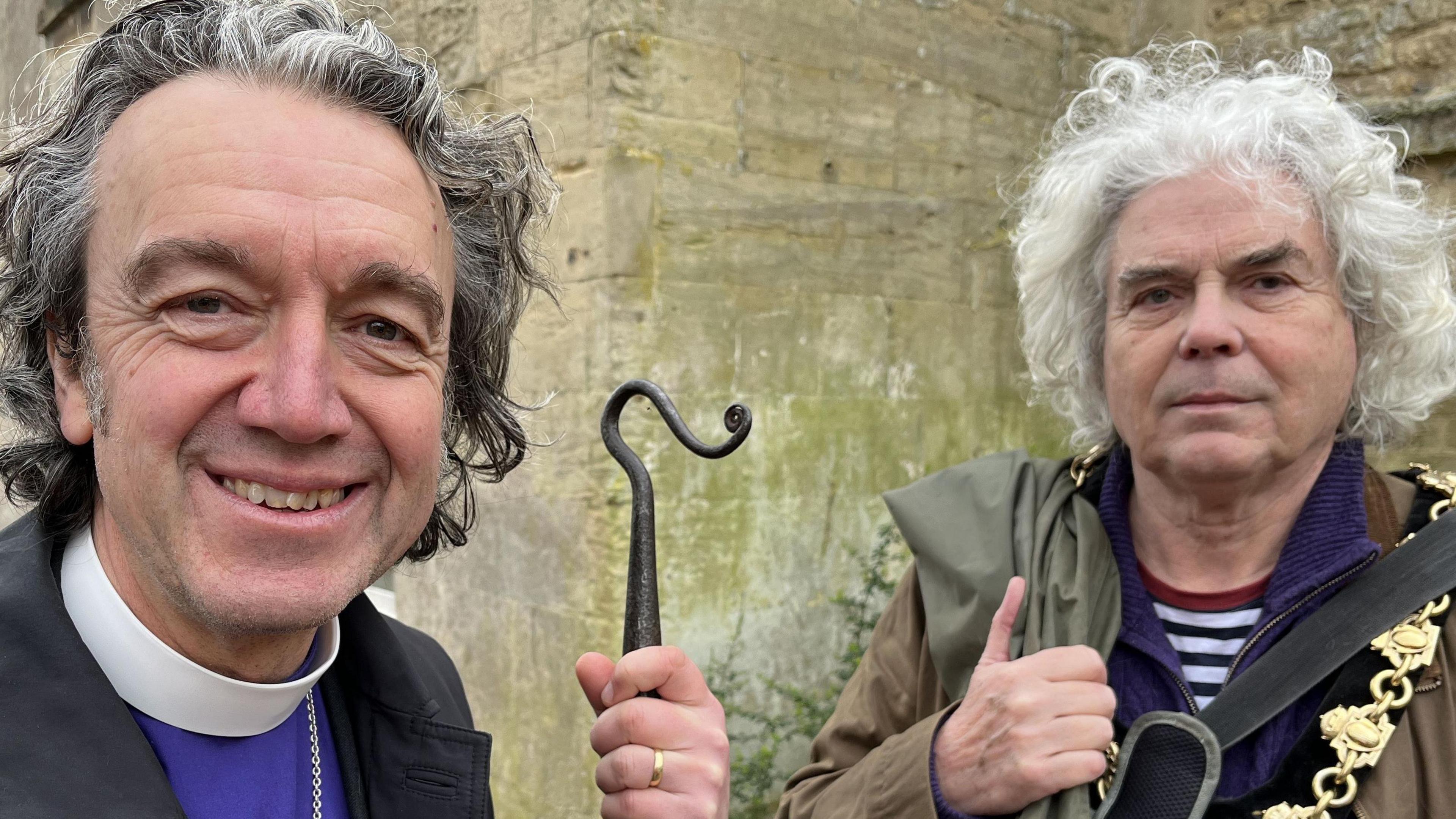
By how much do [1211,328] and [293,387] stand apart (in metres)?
1.47

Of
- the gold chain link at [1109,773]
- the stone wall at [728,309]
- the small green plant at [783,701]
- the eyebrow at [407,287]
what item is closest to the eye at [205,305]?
the eyebrow at [407,287]

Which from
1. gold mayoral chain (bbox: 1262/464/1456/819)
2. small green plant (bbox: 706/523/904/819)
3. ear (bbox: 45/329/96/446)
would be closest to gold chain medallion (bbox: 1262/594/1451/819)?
gold mayoral chain (bbox: 1262/464/1456/819)

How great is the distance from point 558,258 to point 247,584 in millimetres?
2560

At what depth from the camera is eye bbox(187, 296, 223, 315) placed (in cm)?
108

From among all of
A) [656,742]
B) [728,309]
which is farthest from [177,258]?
[728,309]

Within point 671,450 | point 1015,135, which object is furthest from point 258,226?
point 1015,135

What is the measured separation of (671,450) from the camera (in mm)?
3479

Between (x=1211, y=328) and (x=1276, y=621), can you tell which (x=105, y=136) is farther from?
(x=1276, y=621)

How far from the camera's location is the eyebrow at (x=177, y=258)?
1.06m

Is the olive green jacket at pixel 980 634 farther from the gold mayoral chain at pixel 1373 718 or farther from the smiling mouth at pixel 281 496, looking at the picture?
the smiling mouth at pixel 281 496

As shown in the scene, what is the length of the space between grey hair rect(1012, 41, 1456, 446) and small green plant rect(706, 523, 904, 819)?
1936 millimetres

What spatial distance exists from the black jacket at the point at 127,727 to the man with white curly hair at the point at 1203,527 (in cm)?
74

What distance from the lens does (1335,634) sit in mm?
1604

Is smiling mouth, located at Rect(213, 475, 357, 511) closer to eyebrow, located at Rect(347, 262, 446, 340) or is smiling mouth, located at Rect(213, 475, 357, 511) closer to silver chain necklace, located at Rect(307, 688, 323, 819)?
eyebrow, located at Rect(347, 262, 446, 340)
